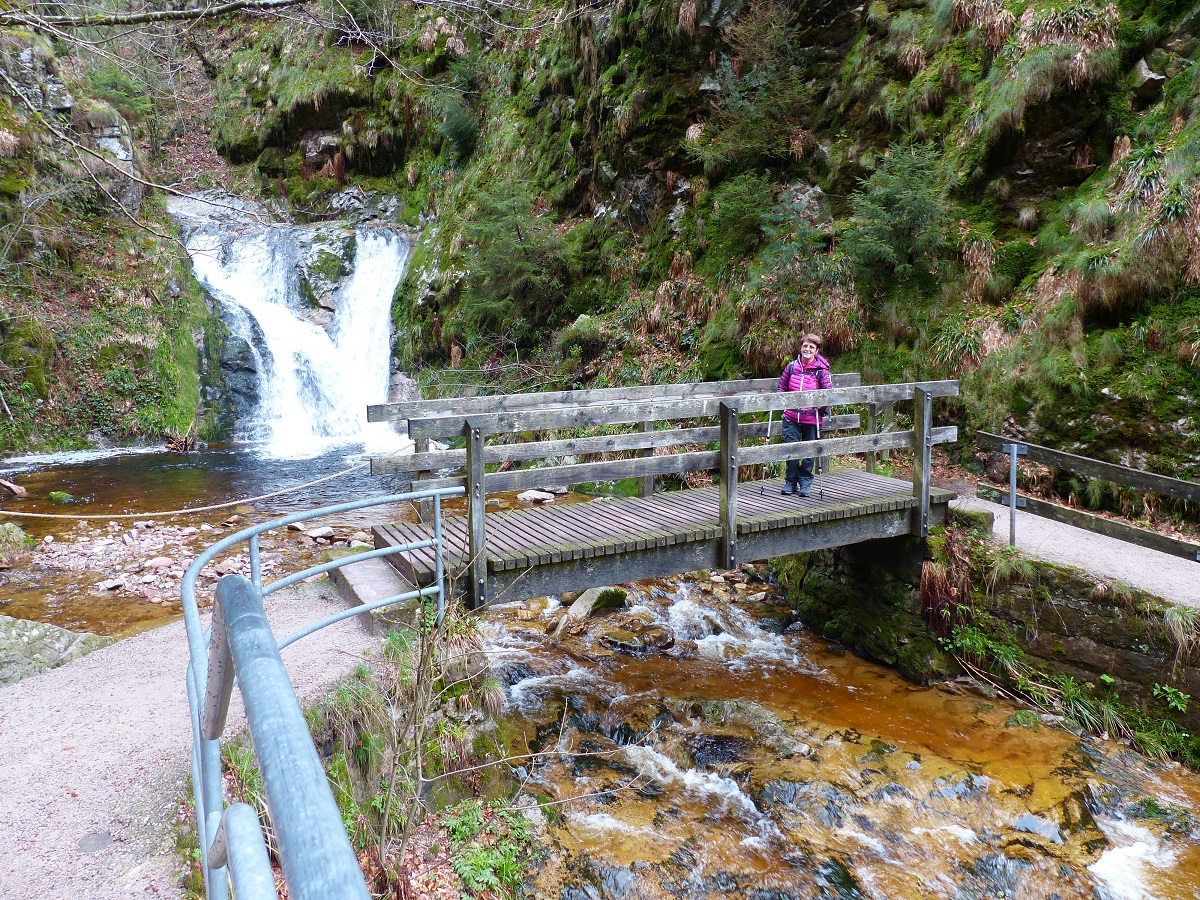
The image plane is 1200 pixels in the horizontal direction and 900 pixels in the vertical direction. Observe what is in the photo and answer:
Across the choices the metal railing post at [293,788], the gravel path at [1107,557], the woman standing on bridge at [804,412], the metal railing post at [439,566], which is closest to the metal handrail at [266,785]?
the metal railing post at [293,788]

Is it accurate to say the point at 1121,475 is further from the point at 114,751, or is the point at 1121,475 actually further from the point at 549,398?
the point at 114,751

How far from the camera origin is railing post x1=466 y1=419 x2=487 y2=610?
5.40 m

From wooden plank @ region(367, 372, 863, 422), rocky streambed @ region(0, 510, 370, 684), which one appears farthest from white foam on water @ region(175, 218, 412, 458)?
wooden plank @ region(367, 372, 863, 422)

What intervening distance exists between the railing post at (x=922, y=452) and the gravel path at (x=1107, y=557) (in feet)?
2.40

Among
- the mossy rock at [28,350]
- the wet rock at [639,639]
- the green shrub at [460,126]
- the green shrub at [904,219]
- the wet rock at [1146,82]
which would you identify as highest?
the green shrub at [460,126]

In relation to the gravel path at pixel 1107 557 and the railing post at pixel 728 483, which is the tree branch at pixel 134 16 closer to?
the railing post at pixel 728 483

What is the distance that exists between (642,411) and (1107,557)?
15.2 ft

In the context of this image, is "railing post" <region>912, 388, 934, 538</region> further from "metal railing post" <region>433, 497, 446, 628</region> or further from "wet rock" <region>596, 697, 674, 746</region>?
"metal railing post" <region>433, 497, 446, 628</region>

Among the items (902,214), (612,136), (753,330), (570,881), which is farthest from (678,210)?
(570,881)

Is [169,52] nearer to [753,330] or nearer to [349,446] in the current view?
[753,330]

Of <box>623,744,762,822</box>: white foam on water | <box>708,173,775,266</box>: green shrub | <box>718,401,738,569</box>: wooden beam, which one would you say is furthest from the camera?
<box>708,173,775,266</box>: green shrub

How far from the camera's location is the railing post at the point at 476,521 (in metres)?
5.40

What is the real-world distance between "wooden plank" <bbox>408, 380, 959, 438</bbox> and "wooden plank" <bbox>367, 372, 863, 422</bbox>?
2.58ft

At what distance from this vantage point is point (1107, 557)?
22.5 ft
